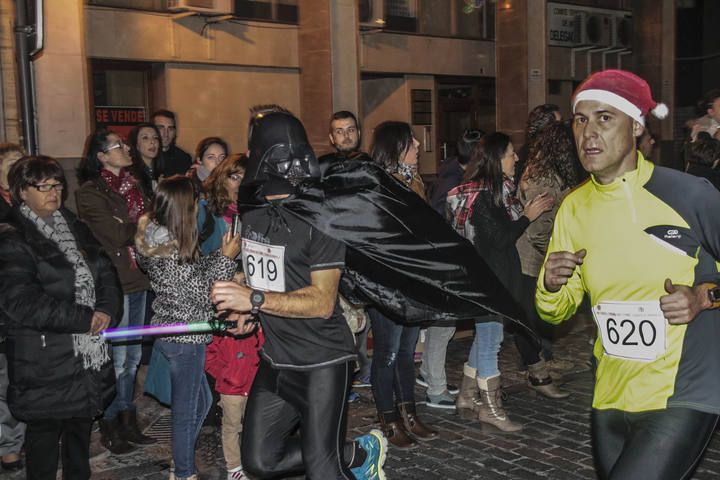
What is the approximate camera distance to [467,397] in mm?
7090

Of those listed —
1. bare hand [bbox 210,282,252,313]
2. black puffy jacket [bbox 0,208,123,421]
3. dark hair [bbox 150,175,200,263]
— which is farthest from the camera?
dark hair [bbox 150,175,200,263]

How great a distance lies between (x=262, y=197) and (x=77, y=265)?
139 cm

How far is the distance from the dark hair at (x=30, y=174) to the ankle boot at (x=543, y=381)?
4373mm

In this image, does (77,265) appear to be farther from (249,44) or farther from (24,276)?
(249,44)

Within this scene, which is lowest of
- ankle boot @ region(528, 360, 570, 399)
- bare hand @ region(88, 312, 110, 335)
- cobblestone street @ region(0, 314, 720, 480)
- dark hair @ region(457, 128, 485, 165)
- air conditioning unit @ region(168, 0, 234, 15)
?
cobblestone street @ region(0, 314, 720, 480)

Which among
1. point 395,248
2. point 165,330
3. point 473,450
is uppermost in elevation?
point 395,248

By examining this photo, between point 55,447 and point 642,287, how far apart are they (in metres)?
3.38

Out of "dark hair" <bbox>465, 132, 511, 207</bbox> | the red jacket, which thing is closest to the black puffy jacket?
the red jacket

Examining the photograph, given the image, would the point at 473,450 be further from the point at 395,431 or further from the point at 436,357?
the point at 436,357

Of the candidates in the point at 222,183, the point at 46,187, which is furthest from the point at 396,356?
the point at 46,187

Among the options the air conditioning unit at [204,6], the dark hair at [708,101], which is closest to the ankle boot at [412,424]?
the dark hair at [708,101]

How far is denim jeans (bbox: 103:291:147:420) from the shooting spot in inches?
258

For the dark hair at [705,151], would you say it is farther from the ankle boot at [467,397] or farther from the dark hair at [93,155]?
the dark hair at [93,155]

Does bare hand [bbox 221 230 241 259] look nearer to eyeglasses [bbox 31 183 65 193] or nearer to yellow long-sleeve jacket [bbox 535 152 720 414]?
eyeglasses [bbox 31 183 65 193]
